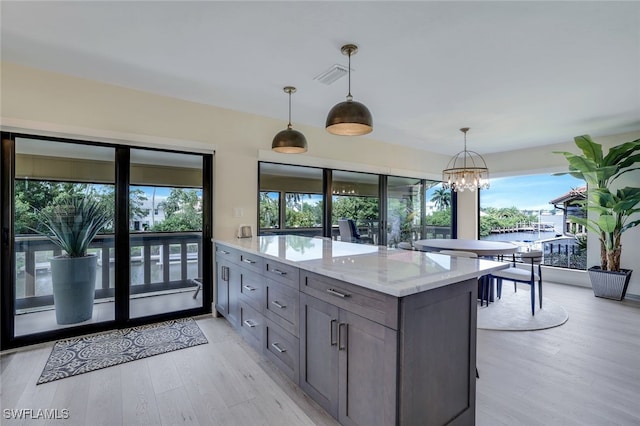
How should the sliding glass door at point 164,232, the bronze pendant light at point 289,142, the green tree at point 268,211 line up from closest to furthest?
the bronze pendant light at point 289,142
the sliding glass door at point 164,232
the green tree at point 268,211

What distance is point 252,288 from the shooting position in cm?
268

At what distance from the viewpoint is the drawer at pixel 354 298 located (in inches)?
55.4

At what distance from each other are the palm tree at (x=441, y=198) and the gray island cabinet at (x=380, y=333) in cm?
482

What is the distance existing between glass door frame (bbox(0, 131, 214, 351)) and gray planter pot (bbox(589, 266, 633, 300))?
5.52 m

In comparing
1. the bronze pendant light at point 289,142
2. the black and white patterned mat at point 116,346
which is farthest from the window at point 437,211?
the black and white patterned mat at point 116,346

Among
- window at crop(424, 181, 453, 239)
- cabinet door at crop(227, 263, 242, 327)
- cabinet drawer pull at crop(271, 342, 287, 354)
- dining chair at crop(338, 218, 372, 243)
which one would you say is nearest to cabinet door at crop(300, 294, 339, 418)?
cabinet drawer pull at crop(271, 342, 287, 354)

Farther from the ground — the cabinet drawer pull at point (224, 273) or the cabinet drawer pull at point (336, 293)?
the cabinet drawer pull at point (336, 293)

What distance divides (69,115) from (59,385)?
2383 millimetres

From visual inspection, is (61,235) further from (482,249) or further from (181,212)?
(482,249)

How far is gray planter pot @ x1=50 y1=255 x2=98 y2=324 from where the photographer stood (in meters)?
3.03

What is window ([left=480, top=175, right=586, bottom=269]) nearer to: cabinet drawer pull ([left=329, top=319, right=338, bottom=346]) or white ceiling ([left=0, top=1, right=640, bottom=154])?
white ceiling ([left=0, top=1, right=640, bottom=154])

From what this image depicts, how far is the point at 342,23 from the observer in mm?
2119

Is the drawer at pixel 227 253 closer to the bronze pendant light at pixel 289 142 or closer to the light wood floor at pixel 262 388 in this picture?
the light wood floor at pixel 262 388

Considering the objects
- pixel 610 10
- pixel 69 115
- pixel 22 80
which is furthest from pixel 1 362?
pixel 610 10
